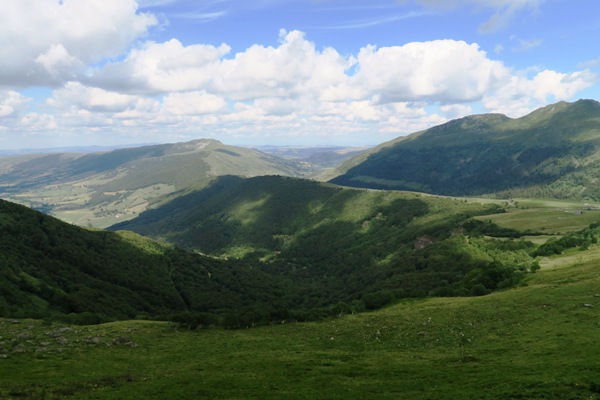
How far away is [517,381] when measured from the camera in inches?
1921

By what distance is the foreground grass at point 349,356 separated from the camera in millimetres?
51781

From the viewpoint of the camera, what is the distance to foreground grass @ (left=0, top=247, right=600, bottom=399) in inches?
2039

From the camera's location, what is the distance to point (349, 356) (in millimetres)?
72500

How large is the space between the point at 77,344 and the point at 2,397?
3407 cm

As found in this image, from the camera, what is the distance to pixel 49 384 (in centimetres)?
5712

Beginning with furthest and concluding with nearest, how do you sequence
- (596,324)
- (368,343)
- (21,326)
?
(21,326) < (368,343) < (596,324)

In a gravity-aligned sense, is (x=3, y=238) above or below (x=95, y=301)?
above

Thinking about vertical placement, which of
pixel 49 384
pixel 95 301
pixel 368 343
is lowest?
pixel 95 301

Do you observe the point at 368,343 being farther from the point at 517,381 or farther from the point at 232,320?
the point at 232,320

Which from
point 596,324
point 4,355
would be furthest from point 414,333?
point 4,355

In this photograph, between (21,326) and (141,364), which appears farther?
(21,326)

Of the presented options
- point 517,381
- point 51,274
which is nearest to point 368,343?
point 517,381

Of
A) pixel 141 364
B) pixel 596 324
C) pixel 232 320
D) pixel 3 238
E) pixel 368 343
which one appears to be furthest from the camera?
pixel 3 238

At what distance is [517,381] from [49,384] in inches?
2539
